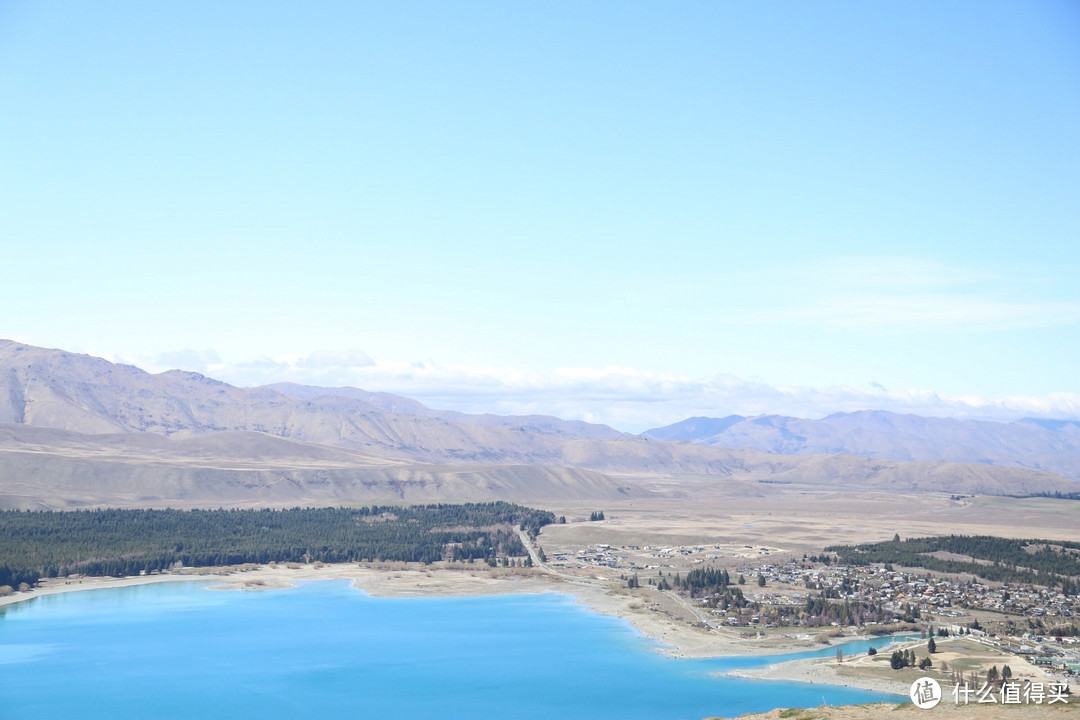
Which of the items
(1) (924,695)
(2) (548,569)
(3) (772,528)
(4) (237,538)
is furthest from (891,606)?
(4) (237,538)

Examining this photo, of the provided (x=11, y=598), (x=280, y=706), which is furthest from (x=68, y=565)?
(x=280, y=706)

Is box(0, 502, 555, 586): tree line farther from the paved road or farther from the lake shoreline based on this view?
the lake shoreline

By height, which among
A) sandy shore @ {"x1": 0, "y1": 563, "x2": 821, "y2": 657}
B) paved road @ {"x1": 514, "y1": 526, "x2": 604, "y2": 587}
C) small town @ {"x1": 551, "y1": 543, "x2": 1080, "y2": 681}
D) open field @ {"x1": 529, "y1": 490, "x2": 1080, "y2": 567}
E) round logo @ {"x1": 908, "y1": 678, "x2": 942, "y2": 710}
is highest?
round logo @ {"x1": 908, "y1": 678, "x2": 942, "y2": 710}

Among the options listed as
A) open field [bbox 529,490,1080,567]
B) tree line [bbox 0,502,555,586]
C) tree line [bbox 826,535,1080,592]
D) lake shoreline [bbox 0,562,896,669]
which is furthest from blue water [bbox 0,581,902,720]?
open field [bbox 529,490,1080,567]

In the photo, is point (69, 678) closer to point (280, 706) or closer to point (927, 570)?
point (280, 706)

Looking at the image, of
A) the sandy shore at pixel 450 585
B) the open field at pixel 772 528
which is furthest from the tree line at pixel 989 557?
the sandy shore at pixel 450 585

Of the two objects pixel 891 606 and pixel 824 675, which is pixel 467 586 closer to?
pixel 891 606
